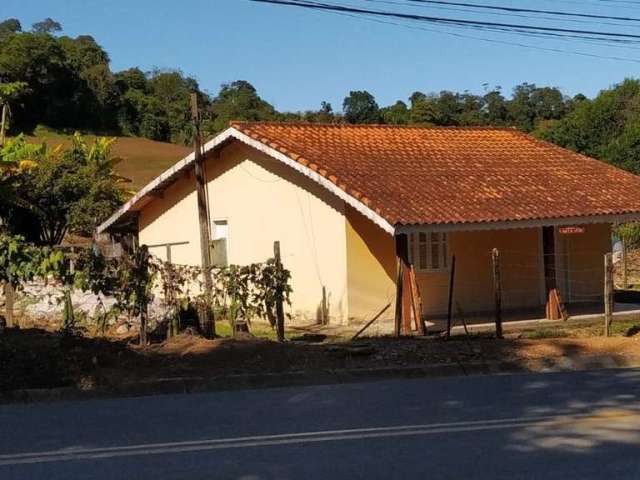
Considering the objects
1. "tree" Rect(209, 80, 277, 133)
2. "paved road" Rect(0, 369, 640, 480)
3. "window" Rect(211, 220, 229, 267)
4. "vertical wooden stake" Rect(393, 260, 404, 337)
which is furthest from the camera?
"tree" Rect(209, 80, 277, 133)

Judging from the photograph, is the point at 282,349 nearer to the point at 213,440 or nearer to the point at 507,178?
the point at 213,440

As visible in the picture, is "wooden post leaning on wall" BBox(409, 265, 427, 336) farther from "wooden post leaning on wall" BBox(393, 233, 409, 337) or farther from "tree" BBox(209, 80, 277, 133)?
"tree" BBox(209, 80, 277, 133)

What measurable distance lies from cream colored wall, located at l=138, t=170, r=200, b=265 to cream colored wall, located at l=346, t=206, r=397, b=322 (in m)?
5.90

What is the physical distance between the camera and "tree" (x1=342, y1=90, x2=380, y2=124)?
76.5m

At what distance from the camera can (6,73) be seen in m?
74.3

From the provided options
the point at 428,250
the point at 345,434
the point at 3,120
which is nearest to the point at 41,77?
the point at 3,120

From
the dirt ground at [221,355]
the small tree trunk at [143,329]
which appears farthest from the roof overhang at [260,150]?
the small tree trunk at [143,329]

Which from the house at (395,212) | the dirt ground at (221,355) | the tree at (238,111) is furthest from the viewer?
the tree at (238,111)

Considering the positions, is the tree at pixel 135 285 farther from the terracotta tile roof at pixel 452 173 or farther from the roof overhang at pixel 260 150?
the terracotta tile roof at pixel 452 173

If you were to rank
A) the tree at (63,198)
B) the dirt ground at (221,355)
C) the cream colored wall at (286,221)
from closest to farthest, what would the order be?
the dirt ground at (221,355) → the cream colored wall at (286,221) → the tree at (63,198)

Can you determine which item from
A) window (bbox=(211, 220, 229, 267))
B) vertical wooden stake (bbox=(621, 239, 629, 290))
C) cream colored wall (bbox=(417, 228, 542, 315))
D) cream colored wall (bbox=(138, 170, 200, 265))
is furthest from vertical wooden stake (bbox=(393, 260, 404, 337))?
vertical wooden stake (bbox=(621, 239, 629, 290))

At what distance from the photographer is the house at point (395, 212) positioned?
57.3 ft

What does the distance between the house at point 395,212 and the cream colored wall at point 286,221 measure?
3 cm

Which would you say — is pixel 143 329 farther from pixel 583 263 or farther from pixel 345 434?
pixel 583 263
